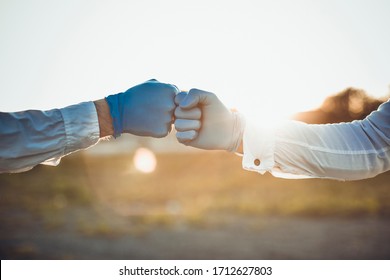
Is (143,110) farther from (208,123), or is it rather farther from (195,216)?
(195,216)

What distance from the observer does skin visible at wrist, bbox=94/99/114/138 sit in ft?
8.40

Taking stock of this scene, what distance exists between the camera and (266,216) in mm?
9359

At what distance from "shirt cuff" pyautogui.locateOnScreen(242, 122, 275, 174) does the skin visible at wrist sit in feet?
3.11

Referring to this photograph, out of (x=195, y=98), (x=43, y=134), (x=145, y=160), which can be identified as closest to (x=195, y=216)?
(x=195, y=98)

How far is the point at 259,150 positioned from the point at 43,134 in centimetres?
135

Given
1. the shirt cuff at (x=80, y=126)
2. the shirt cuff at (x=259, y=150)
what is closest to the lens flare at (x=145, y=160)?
the shirt cuff at (x=80, y=126)

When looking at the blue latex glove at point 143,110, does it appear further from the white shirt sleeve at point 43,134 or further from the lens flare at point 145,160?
the lens flare at point 145,160

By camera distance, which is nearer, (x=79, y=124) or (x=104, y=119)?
(x=79, y=124)

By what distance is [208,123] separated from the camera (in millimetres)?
2484

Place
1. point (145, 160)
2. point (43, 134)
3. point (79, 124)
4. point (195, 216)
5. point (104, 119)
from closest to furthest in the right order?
point (43, 134) < point (79, 124) < point (104, 119) < point (195, 216) < point (145, 160)

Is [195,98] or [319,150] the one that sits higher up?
[195,98]

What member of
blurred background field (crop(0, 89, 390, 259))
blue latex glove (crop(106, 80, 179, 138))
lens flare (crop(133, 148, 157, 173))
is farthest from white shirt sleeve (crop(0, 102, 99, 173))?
lens flare (crop(133, 148, 157, 173))

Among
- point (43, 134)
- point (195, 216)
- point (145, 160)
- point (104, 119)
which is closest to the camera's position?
point (43, 134)

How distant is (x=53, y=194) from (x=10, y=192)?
1.67 meters
